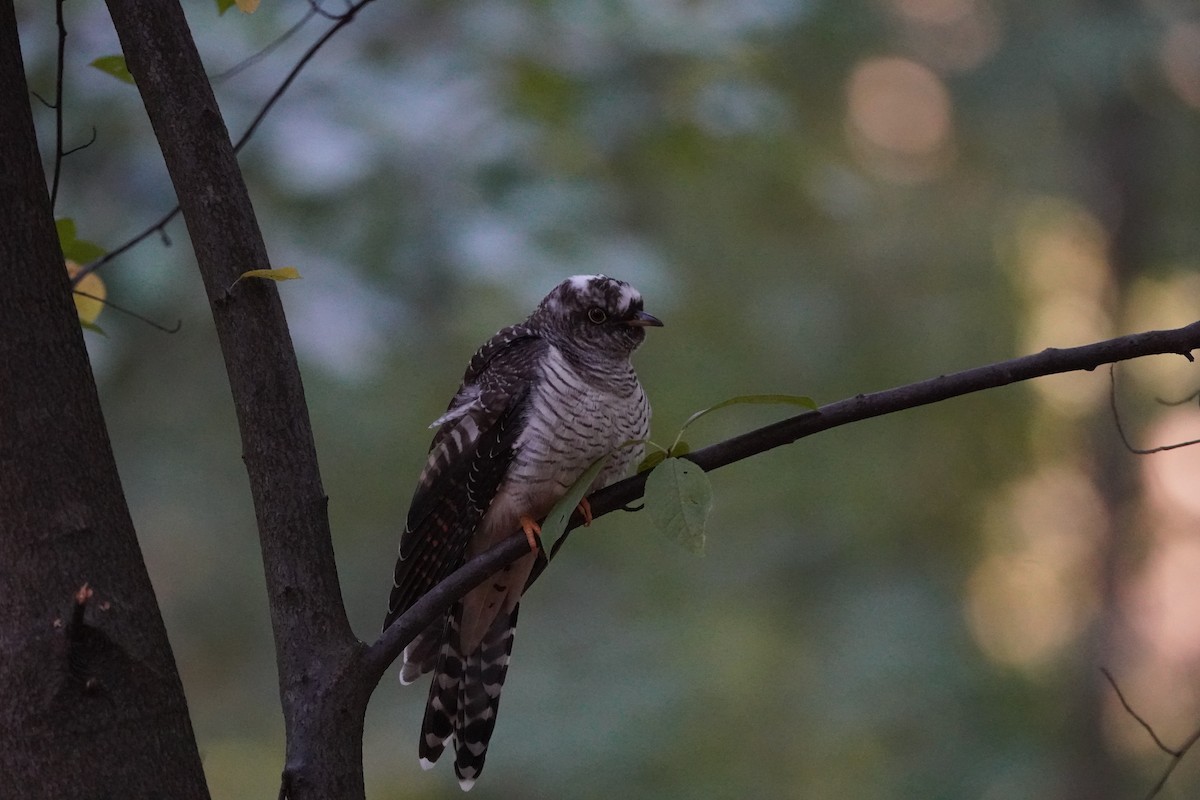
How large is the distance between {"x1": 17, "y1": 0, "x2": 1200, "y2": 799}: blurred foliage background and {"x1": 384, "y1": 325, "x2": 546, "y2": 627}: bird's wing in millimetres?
2163

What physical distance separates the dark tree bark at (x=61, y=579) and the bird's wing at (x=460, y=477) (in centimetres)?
105

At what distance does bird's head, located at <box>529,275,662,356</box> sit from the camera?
3029 millimetres

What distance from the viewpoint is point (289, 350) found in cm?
170

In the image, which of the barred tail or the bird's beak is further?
the bird's beak

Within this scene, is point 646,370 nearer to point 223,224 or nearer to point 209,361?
point 209,361

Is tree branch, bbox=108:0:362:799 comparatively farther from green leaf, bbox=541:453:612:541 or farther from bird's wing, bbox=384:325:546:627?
bird's wing, bbox=384:325:546:627

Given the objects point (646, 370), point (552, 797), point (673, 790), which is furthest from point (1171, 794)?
point (646, 370)

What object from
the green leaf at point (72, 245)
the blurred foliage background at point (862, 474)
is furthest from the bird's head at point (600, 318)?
the blurred foliage background at point (862, 474)

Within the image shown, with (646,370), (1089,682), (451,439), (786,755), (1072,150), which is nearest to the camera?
(451,439)

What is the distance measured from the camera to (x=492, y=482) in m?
2.70

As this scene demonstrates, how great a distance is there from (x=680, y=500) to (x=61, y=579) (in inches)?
30.0

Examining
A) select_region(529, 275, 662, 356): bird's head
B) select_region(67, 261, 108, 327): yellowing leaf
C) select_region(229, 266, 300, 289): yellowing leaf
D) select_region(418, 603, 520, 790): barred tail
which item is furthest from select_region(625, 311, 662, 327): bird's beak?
select_region(229, 266, 300, 289): yellowing leaf

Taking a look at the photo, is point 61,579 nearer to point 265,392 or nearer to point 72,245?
point 265,392

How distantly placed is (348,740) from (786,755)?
599 centimetres
